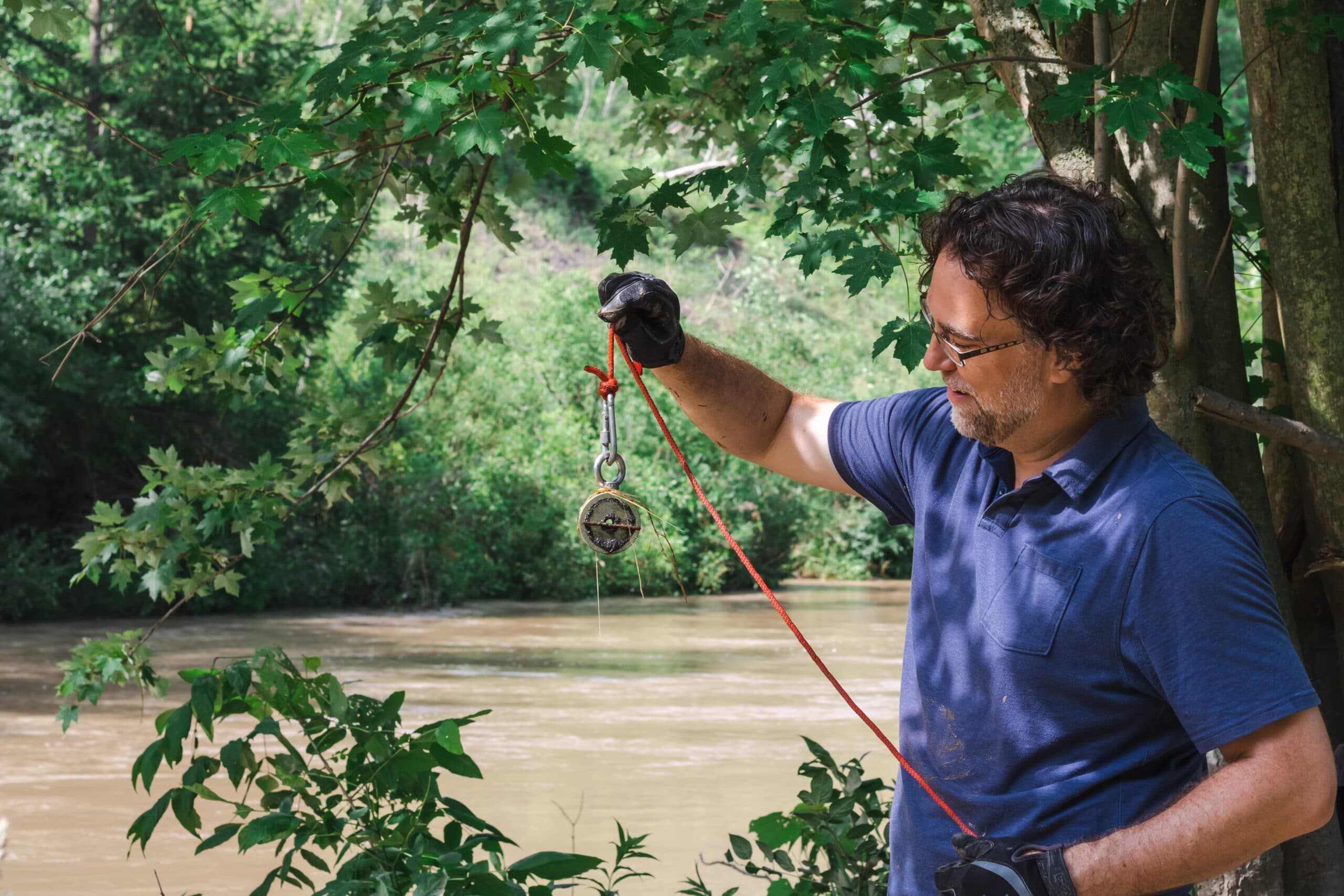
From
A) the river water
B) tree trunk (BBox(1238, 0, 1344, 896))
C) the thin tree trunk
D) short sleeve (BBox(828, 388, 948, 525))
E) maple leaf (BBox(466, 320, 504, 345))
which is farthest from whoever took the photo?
the thin tree trunk

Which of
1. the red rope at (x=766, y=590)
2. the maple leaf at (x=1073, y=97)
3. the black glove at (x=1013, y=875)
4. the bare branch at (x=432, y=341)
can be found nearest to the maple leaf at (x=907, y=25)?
the maple leaf at (x=1073, y=97)

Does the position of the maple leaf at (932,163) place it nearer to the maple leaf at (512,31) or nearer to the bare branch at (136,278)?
the maple leaf at (512,31)

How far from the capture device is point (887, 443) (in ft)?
7.42

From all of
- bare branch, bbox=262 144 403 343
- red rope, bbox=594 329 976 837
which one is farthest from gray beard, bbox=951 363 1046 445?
bare branch, bbox=262 144 403 343

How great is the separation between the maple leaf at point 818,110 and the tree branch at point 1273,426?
3.38ft

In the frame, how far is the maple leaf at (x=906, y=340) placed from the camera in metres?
2.98

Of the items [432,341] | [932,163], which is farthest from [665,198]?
[432,341]

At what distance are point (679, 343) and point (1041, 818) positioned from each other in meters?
0.97

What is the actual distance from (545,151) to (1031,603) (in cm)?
180

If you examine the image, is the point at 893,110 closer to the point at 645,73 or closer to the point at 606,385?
the point at 645,73

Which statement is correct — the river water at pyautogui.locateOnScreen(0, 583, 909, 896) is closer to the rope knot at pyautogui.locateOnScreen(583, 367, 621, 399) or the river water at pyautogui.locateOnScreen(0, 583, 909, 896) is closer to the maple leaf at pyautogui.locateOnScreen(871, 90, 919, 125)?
the rope knot at pyautogui.locateOnScreen(583, 367, 621, 399)

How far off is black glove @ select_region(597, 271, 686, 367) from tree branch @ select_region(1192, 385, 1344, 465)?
4.53 ft

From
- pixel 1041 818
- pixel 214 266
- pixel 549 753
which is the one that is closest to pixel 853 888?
pixel 1041 818

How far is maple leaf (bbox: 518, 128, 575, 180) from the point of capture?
10.3 feet
